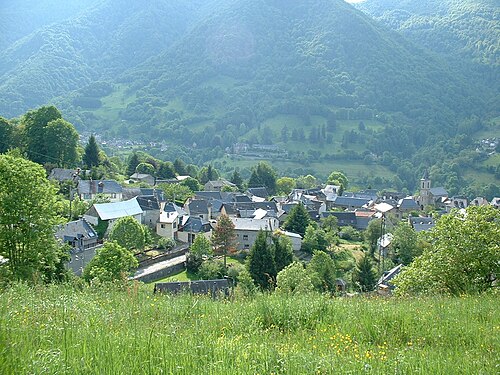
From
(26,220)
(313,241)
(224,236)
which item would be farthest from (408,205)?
(26,220)

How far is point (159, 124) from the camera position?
190750mm

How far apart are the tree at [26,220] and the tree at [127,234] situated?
18850 mm

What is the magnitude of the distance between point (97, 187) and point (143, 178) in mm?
22641

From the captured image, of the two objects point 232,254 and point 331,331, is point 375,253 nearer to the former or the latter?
point 232,254

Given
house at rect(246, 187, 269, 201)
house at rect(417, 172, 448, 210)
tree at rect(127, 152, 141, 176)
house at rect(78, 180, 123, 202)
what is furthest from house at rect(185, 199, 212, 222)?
house at rect(417, 172, 448, 210)

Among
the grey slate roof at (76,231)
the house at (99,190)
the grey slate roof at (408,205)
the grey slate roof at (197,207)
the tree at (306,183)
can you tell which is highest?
the house at (99,190)

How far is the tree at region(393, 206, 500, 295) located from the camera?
14.2 metres

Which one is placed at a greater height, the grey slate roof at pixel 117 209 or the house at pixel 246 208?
the grey slate roof at pixel 117 209

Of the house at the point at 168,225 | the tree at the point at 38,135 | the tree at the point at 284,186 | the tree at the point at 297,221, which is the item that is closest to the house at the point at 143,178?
the tree at the point at 38,135

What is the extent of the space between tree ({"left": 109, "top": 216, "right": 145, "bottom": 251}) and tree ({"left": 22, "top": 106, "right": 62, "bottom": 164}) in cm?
2289

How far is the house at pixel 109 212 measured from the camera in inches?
1807

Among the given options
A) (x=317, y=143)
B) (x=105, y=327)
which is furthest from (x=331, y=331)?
(x=317, y=143)

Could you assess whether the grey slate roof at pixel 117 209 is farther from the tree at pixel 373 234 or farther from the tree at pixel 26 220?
the tree at pixel 373 234

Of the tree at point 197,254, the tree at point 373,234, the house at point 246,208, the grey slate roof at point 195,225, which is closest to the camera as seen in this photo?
the tree at point 197,254
